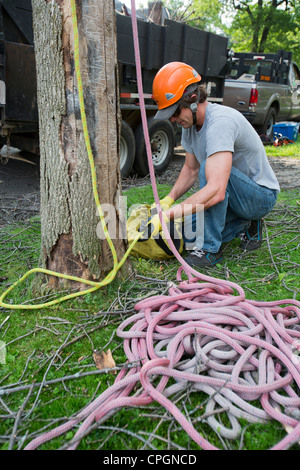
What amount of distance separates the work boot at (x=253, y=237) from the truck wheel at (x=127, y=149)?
2961mm

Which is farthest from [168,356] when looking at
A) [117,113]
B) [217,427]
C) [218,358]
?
[117,113]

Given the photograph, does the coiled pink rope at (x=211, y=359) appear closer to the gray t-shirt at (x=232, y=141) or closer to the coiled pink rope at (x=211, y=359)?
the coiled pink rope at (x=211, y=359)

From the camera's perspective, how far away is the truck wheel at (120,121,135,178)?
5.86 metres

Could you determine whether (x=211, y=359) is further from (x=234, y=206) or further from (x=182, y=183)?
(x=182, y=183)

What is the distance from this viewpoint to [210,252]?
10.4 feet

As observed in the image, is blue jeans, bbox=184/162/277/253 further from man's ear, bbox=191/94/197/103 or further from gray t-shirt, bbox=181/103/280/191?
man's ear, bbox=191/94/197/103

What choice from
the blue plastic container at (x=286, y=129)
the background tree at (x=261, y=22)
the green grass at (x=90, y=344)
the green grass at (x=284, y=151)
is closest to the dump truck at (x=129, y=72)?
the green grass at (x=90, y=344)

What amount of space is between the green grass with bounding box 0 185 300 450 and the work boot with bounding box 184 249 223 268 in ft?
0.26

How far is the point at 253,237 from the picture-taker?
3.50m

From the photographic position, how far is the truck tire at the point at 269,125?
10.7 metres

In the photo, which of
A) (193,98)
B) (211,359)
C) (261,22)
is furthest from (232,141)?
(261,22)

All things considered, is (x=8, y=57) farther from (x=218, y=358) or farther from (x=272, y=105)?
(x=272, y=105)

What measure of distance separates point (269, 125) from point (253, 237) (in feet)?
28.7

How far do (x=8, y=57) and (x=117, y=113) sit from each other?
2.61 m
